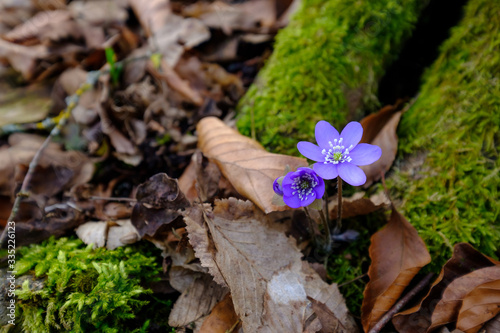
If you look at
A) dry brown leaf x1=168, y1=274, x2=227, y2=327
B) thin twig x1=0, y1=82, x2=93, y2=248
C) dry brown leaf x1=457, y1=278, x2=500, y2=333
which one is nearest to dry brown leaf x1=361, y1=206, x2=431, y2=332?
dry brown leaf x1=457, y1=278, x2=500, y2=333

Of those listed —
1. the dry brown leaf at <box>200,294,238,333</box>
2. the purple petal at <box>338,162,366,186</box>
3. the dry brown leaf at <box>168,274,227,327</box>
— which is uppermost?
the purple petal at <box>338,162,366,186</box>

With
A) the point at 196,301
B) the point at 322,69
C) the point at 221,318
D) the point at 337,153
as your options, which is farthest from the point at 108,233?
the point at 322,69

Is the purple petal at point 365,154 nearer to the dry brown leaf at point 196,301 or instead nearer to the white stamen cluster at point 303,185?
the white stamen cluster at point 303,185

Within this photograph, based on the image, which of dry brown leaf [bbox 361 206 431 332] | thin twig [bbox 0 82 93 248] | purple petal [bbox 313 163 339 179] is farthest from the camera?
thin twig [bbox 0 82 93 248]

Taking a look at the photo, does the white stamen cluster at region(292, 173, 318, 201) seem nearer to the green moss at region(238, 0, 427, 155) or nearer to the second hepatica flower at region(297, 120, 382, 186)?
the second hepatica flower at region(297, 120, 382, 186)

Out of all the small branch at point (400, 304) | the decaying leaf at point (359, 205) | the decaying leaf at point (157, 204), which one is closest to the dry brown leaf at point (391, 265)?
the small branch at point (400, 304)

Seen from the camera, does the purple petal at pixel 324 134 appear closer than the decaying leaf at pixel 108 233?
Yes

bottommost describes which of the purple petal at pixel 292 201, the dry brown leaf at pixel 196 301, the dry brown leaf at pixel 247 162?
the dry brown leaf at pixel 196 301
